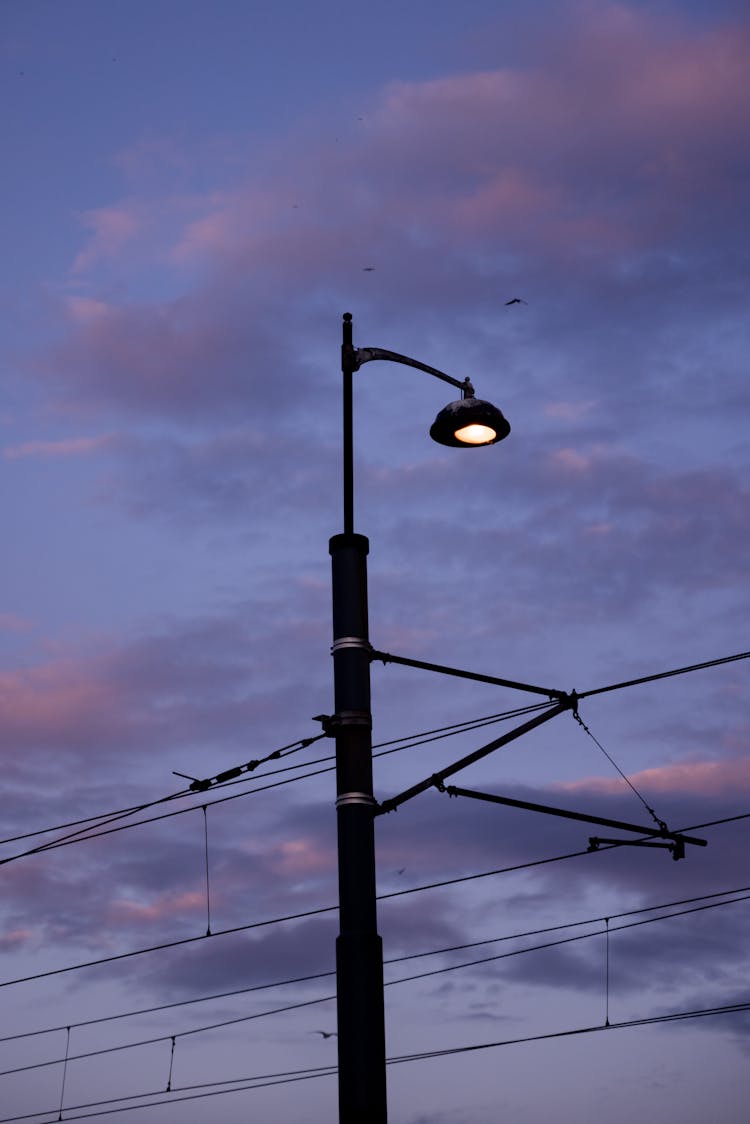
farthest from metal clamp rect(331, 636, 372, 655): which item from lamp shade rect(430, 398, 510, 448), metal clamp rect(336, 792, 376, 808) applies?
lamp shade rect(430, 398, 510, 448)

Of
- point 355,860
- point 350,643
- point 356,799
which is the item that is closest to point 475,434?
point 350,643

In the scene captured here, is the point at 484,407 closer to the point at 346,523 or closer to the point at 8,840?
the point at 346,523

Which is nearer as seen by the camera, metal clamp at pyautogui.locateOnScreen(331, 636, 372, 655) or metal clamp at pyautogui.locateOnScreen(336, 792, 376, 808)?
metal clamp at pyautogui.locateOnScreen(336, 792, 376, 808)

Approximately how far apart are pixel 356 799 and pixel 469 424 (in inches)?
139

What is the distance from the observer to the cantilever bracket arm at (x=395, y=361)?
571 inches

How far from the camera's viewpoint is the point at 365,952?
12.0 m

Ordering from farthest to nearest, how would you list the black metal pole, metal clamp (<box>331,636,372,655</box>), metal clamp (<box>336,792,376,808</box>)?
1. metal clamp (<box>331,636,372,655</box>)
2. metal clamp (<box>336,792,376,808</box>)
3. the black metal pole

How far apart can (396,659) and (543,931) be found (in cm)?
1309

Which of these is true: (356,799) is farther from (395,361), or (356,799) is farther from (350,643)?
(395,361)

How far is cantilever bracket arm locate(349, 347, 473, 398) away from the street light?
0.08ft

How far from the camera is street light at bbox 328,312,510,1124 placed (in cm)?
1173

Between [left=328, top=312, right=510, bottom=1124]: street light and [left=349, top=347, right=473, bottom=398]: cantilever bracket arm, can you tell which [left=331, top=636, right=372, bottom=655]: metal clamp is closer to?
[left=328, top=312, right=510, bottom=1124]: street light

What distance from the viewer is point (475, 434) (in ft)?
46.2

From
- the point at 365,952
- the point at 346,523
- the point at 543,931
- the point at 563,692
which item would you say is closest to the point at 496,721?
the point at 563,692
